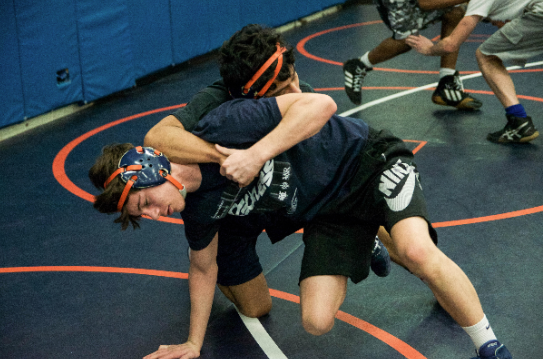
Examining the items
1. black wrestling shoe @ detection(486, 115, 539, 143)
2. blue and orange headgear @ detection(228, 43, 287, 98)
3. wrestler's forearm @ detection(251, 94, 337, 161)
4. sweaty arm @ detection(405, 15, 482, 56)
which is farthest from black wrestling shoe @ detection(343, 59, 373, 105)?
wrestler's forearm @ detection(251, 94, 337, 161)

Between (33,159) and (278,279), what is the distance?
278cm

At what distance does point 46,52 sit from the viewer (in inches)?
235

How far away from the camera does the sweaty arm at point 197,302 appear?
9.12 feet

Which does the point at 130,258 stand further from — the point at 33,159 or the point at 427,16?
the point at 427,16

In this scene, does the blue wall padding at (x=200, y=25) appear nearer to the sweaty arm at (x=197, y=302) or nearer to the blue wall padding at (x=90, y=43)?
the blue wall padding at (x=90, y=43)

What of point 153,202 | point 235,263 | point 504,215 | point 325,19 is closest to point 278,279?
point 235,263

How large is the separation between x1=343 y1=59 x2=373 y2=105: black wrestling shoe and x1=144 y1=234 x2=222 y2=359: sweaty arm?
358cm

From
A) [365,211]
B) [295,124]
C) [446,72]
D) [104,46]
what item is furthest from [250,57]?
[104,46]

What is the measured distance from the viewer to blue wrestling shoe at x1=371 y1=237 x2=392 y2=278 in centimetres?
312

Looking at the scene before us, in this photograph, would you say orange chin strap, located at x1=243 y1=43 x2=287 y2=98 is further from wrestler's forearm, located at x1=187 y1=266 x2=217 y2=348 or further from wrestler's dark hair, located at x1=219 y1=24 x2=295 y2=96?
wrestler's forearm, located at x1=187 y1=266 x2=217 y2=348

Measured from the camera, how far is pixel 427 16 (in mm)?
5742

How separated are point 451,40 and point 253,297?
2.98 meters

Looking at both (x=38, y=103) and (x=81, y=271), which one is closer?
(x=81, y=271)

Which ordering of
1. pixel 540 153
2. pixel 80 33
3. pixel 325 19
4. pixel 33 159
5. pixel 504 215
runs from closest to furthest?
1. pixel 504 215
2. pixel 540 153
3. pixel 33 159
4. pixel 80 33
5. pixel 325 19
